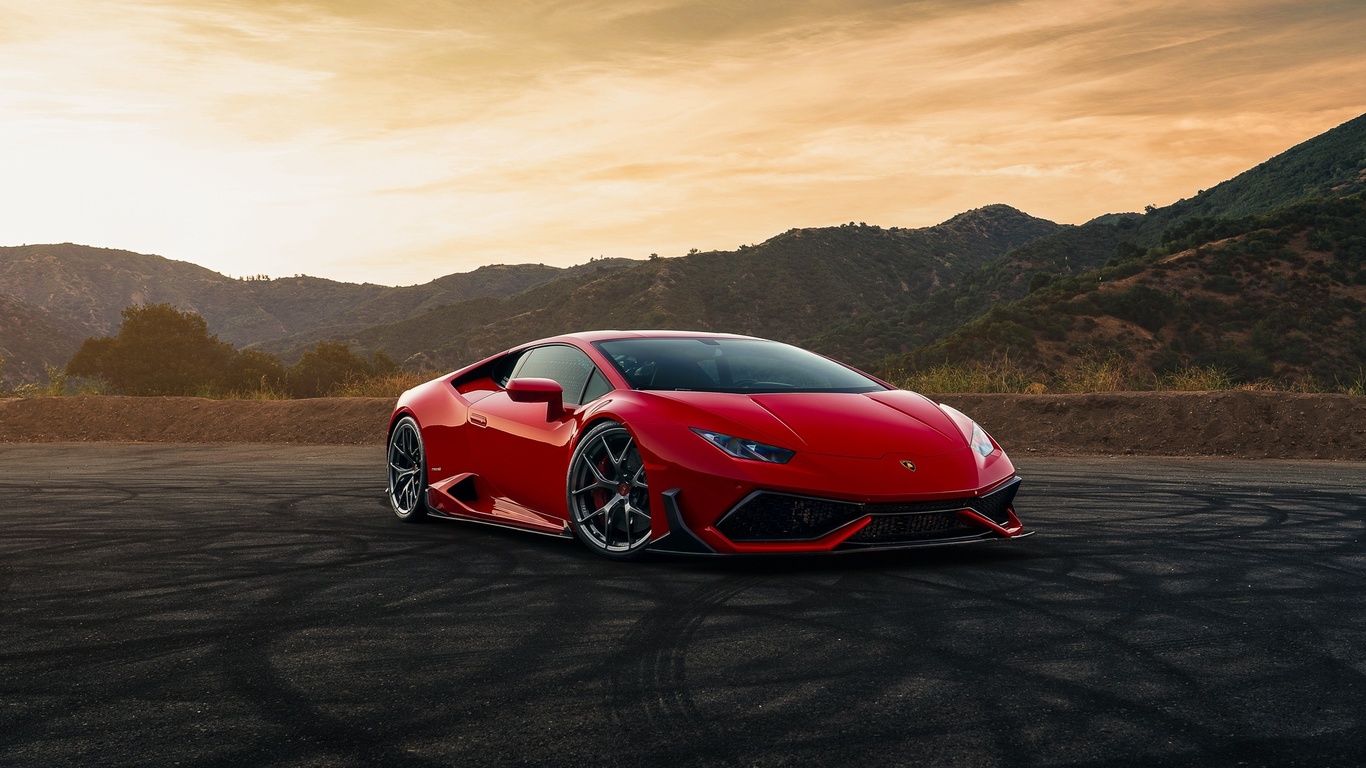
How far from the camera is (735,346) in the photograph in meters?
7.80

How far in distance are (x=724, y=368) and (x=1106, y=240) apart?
75043 mm

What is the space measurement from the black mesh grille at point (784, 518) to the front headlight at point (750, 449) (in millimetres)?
187

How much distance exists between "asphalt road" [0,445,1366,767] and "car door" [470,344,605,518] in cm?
36

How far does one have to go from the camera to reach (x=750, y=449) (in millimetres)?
6156

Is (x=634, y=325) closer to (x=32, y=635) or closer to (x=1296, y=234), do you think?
(x=1296, y=234)

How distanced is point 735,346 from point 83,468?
976 cm

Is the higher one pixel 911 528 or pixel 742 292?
pixel 742 292

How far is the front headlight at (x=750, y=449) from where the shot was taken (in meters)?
6.12

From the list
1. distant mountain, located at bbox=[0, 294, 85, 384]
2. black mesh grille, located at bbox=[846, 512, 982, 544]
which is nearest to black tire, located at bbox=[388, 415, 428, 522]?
black mesh grille, located at bbox=[846, 512, 982, 544]

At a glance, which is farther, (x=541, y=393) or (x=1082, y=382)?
(x=1082, y=382)

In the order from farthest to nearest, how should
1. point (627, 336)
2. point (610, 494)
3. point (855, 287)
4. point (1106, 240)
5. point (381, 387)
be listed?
point (855, 287), point (1106, 240), point (381, 387), point (627, 336), point (610, 494)

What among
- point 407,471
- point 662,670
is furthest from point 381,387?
point 662,670

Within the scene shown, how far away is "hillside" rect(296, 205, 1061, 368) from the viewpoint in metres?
79.6

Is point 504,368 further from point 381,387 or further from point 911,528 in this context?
point 381,387
